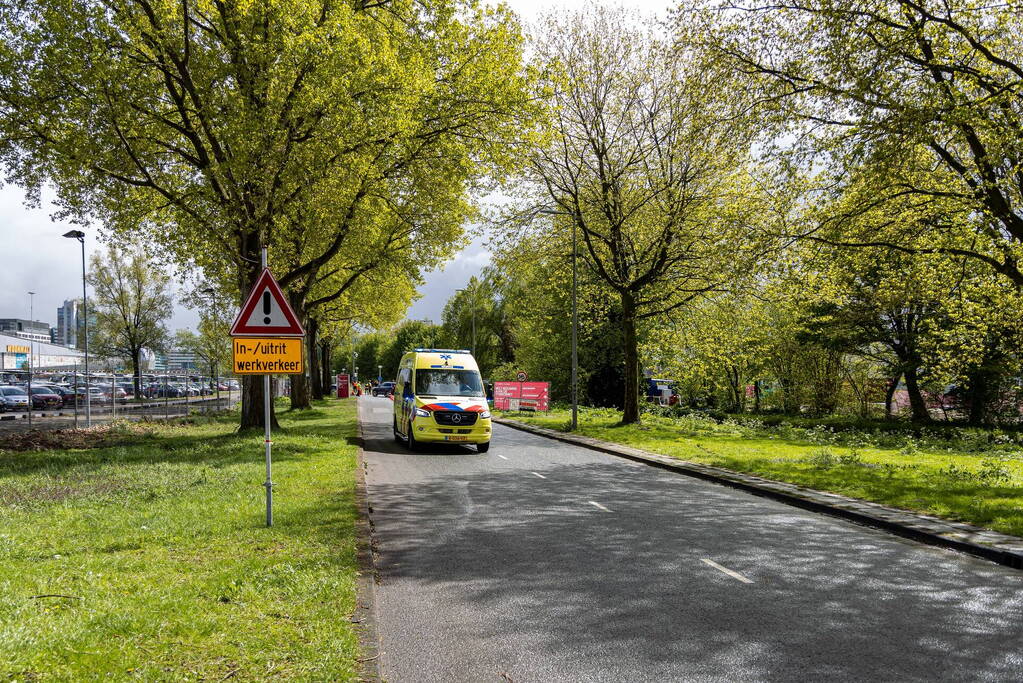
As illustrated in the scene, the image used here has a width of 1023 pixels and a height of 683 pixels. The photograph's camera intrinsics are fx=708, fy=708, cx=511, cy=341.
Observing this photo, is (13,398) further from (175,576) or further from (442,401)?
(175,576)

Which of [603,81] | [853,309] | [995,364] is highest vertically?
[603,81]

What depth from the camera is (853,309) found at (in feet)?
113

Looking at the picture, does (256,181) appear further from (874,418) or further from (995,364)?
(874,418)

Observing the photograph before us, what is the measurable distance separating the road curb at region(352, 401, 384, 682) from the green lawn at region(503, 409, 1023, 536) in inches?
288

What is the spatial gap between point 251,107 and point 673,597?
49.0 ft

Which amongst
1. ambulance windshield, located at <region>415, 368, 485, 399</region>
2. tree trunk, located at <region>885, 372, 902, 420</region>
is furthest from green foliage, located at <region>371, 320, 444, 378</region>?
ambulance windshield, located at <region>415, 368, 485, 399</region>

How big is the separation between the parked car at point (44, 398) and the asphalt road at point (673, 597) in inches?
1526

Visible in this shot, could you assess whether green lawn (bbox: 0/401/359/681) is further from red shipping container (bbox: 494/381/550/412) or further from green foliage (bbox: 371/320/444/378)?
green foliage (bbox: 371/320/444/378)

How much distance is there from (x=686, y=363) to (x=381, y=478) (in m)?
18.7

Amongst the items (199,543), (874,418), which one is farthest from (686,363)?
(199,543)

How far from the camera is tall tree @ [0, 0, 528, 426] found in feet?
50.9

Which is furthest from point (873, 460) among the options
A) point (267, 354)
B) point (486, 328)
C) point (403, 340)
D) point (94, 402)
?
point (403, 340)

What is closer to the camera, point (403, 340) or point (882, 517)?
point (882, 517)

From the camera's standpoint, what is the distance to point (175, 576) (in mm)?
5844
